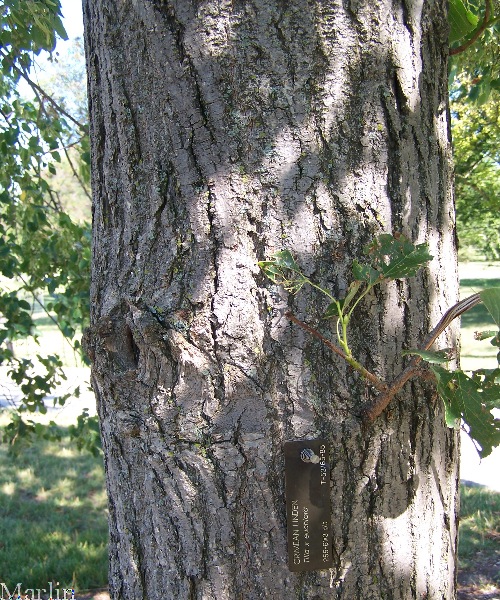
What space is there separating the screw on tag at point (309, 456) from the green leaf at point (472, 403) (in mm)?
244

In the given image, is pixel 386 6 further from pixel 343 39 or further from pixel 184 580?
pixel 184 580

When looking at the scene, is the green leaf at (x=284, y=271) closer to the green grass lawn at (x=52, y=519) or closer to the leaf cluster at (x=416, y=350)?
the leaf cluster at (x=416, y=350)

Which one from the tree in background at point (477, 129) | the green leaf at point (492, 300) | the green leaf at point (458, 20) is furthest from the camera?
the tree in background at point (477, 129)

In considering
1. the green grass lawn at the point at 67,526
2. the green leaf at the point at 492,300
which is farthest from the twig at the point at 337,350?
the green grass lawn at the point at 67,526

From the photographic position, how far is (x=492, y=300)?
930 mm

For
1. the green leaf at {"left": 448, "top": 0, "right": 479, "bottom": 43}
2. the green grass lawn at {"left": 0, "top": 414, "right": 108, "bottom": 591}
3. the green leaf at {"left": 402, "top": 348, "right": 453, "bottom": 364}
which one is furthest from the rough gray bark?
the green grass lawn at {"left": 0, "top": 414, "right": 108, "bottom": 591}

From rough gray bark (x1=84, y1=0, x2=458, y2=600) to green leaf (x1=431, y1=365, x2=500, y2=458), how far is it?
150 mm

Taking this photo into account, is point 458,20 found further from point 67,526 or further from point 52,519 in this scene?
point 52,519

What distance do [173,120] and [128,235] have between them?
231 millimetres

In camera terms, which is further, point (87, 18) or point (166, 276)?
point (87, 18)

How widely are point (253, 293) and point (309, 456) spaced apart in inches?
12.0

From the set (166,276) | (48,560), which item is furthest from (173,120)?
(48,560)

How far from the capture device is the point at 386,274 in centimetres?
101

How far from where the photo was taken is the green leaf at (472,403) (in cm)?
97
